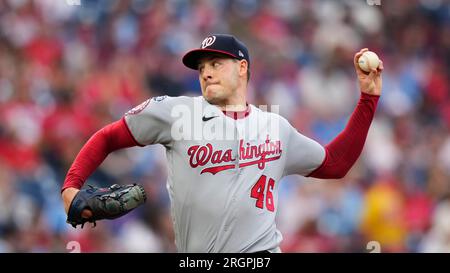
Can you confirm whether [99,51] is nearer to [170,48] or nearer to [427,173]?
[170,48]

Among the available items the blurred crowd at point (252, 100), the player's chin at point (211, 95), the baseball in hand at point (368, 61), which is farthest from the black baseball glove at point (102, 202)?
the blurred crowd at point (252, 100)

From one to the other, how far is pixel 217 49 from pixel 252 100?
331cm

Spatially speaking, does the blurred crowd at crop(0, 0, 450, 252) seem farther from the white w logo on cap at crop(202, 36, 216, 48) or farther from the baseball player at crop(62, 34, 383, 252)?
the white w logo on cap at crop(202, 36, 216, 48)

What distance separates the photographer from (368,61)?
371cm

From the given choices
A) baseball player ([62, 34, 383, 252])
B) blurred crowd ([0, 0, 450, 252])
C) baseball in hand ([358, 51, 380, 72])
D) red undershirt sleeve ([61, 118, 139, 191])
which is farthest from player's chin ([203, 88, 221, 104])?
blurred crowd ([0, 0, 450, 252])

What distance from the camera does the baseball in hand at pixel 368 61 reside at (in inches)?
146

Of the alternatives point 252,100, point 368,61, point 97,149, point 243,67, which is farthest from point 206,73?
point 252,100

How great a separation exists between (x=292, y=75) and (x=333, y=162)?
3.38 m

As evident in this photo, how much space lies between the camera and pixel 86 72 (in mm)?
6840

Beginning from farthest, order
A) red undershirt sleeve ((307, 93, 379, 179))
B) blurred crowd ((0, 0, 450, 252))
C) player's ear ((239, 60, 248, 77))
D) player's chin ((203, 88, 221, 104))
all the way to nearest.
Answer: blurred crowd ((0, 0, 450, 252))
red undershirt sleeve ((307, 93, 379, 179))
player's ear ((239, 60, 248, 77))
player's chin ((203, 88, 221, 104))

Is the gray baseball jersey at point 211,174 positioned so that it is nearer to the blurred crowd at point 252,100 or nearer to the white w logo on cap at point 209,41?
the white w logo on cap at point 209,41

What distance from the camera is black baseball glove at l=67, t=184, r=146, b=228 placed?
3.25 m
